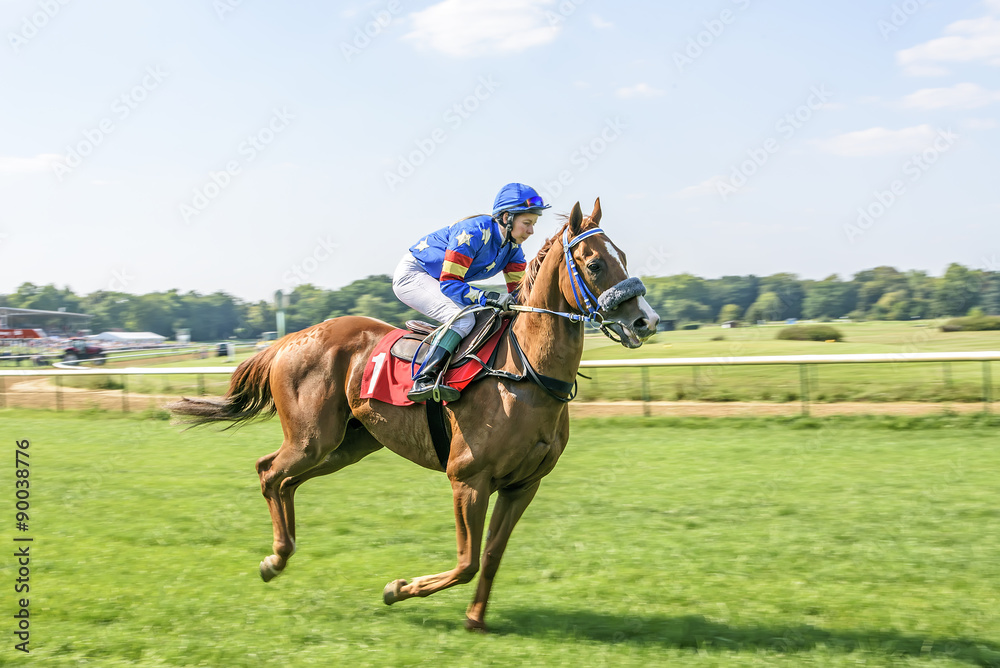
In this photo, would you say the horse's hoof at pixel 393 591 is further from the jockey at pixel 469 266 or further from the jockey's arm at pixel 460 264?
the jockey's arm at pixel 460 264

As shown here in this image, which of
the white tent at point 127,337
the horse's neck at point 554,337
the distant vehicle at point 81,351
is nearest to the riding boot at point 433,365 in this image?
the horse's neck at point 554,337

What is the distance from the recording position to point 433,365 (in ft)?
11.6

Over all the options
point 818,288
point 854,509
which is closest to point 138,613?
point 854,509

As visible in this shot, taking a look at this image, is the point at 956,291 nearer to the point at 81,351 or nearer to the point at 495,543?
the point at 495,543

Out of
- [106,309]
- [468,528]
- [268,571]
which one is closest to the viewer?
[468,528]

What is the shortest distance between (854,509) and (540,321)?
11.3 ft

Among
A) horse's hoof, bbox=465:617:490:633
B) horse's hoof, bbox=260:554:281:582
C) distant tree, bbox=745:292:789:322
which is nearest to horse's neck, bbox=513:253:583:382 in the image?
horse's hoof, bbox=465:617:490:633

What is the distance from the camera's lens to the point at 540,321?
11.1 ft

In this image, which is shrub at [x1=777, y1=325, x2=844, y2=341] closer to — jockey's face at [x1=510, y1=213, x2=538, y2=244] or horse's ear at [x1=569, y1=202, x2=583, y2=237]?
jockey's face at [x1=510, y1=213, x2=538, y2=244]

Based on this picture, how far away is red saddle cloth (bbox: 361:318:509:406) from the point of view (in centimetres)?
348

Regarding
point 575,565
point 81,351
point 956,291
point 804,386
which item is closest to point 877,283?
point 956,291

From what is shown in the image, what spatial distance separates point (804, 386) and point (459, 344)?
29.9 feet

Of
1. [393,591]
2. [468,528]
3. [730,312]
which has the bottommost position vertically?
[393,591]

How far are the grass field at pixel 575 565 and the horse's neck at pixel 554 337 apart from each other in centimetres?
114
